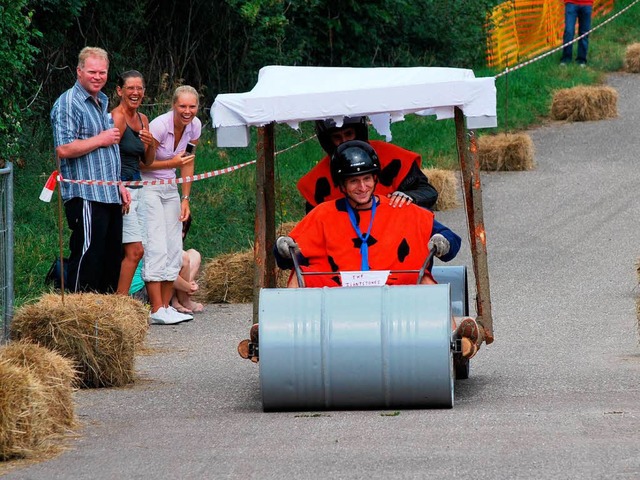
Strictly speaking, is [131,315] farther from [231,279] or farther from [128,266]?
[231,279]

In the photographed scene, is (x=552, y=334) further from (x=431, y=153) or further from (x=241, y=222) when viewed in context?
(x=431, y=153)

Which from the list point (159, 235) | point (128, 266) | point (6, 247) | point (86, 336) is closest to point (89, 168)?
point (128, 266)

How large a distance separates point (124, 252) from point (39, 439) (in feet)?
15.6

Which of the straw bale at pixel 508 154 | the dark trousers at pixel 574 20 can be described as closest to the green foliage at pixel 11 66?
the straw bale at pixel 508 154

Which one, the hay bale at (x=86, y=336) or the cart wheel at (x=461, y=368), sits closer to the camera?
the cart wheel at (x=461, y=368)

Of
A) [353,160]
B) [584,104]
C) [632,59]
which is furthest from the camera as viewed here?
[632,59]

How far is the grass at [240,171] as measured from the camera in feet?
48.5

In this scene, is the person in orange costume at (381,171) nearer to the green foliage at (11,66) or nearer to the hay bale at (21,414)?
the hay bale at (21,414)

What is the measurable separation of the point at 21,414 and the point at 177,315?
5.53 m

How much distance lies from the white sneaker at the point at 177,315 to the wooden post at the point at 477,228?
3728 millimetres

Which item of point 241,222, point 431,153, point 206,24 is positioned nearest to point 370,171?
point 241,222

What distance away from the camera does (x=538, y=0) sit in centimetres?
3269

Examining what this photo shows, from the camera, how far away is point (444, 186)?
60.8 ft

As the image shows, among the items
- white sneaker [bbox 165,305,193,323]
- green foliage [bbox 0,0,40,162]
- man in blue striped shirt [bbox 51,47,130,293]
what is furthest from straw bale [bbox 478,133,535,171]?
man in blue striped shirt [bbox 51,47,130,293]
